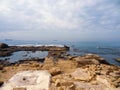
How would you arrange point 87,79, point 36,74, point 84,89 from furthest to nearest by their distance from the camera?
point 36,74
point 87,79
point 84,89

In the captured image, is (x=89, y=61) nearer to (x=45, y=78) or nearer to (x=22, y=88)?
(x=45, y=78)

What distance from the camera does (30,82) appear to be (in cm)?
1553

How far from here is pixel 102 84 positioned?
1419 cm

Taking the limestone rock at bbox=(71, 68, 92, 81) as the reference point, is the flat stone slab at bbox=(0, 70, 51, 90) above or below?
below

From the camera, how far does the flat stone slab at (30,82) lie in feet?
47.3

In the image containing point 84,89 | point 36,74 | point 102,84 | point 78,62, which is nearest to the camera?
point 84,89

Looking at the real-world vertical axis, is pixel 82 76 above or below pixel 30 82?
above

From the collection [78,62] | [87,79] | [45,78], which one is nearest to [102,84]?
[87,79]

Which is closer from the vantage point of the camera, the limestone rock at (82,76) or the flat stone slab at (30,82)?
the flat stone slab at (30,82)

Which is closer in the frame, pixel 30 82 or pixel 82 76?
pixel 30 82

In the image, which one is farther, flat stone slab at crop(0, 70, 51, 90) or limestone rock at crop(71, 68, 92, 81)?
limestone rock at crop(71, 68, 92, 81)

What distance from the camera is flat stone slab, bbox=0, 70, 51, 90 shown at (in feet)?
47.3

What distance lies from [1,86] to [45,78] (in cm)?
344

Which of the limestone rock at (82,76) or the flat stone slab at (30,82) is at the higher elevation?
the limestone rock at (82,76)
